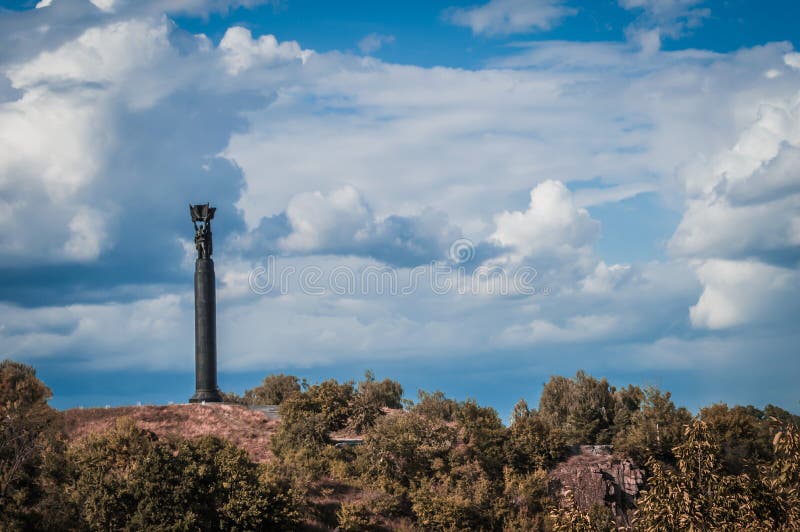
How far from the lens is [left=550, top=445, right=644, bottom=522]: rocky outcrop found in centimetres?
5103

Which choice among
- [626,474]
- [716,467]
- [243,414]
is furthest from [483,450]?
[716,467]

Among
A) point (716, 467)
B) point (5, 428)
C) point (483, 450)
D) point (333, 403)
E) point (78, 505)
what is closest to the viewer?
point (716, 467)

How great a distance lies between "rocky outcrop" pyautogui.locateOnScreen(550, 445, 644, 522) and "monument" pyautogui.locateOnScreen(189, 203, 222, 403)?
2598cm

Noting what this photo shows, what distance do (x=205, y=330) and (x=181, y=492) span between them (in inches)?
805

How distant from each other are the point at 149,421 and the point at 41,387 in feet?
34.6

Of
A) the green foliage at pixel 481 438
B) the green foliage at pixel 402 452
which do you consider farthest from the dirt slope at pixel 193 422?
the green foliage at pixel 481 438

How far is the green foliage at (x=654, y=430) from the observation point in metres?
56.5

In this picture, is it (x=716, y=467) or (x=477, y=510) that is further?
(x=477, y=510)

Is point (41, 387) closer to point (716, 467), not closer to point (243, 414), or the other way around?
point (243, 414)

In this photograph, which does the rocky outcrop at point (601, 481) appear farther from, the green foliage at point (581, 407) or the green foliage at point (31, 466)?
the green foliage at point (31, 466)

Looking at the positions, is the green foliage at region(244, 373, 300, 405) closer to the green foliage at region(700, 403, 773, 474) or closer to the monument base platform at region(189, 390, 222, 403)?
the monument base platform at region(189, 390, 222, 403)

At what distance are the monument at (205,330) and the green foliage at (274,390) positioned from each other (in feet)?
36.5

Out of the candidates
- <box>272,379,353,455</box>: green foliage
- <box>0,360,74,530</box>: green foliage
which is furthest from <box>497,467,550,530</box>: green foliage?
<box>0,360,74,530</box>: green foliage

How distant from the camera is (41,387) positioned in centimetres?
5994
